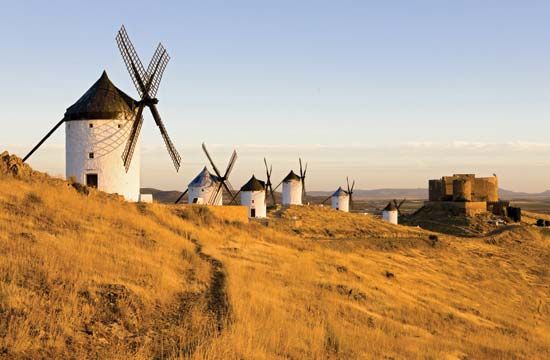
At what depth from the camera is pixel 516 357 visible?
11672 millimetres

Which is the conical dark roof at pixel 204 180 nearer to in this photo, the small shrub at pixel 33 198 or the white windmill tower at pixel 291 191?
the white windmill tower at pixel 291 191

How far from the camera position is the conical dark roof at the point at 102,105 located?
26484 mm

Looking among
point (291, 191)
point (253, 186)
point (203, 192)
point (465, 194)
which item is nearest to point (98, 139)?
point (203, 192)

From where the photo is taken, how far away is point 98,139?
2648cm

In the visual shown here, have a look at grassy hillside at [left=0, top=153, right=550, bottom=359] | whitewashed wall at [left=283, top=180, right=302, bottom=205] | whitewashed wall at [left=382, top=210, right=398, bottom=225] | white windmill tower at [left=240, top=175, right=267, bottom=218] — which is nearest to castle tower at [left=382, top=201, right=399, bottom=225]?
whitewashed wall at [left=382, top=210, right=398, bottom=225]

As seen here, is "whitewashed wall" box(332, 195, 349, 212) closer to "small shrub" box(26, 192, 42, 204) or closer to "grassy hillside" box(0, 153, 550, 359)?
"grassy hillside" box(0, 153, 550, 359)

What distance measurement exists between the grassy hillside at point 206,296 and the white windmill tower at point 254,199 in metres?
20.0

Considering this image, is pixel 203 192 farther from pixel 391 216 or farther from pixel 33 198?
pixel 33 198

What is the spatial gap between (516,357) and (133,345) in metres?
8.38

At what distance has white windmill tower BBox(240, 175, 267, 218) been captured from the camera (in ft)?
148

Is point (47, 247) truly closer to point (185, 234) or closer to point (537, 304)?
point (185, 234)

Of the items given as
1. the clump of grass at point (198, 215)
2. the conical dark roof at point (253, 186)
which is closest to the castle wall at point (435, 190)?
the conical dark roof at point (253, 186)

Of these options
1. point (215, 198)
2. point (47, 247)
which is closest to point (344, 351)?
point (47, 247)

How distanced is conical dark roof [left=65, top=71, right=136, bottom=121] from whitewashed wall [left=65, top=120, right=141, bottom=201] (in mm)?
296
